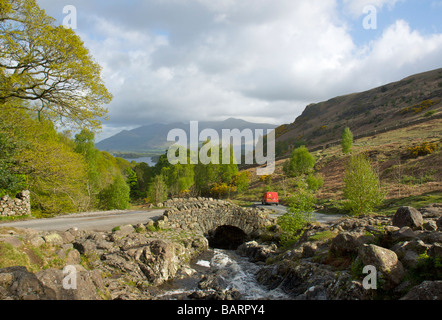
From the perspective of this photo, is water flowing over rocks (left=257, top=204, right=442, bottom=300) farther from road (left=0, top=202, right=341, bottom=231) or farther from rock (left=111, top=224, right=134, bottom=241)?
road (left=0, top=202, right=341, bottom=231)

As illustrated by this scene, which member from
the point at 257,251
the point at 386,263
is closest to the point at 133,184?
the point at 257,251

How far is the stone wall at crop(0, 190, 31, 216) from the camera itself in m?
18.3

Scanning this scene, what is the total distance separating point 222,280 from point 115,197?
88.2 ft

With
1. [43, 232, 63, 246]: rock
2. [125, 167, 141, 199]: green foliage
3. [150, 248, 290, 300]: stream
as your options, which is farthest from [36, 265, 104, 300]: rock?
[125, 167, 141, 199]: green foliage

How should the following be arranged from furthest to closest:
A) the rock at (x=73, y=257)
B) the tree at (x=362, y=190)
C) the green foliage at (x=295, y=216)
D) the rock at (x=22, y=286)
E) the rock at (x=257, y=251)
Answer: the tree at (x=362, y=190)
the green foliage at (x=295, y=216)
the rock at (x=257, y=251)
the rock at (x=73, y=257)
the rock at (x=22, y=286)

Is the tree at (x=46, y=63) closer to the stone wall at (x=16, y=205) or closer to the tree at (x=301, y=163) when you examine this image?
the stone wall at (x=16, y=205)

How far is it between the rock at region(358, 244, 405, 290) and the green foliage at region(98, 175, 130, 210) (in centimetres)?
3305

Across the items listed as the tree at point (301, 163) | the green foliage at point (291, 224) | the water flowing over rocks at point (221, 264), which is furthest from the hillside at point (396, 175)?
the water flowing over rocks at point (221, 264)

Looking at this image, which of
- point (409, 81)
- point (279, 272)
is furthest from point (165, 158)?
point (409, 81)

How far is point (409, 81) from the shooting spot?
123 m

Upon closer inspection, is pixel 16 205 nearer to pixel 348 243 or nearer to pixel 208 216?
Answer: pixel 208 216

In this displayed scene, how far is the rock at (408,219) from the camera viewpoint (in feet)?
37.7

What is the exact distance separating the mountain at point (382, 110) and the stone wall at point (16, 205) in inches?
3204
